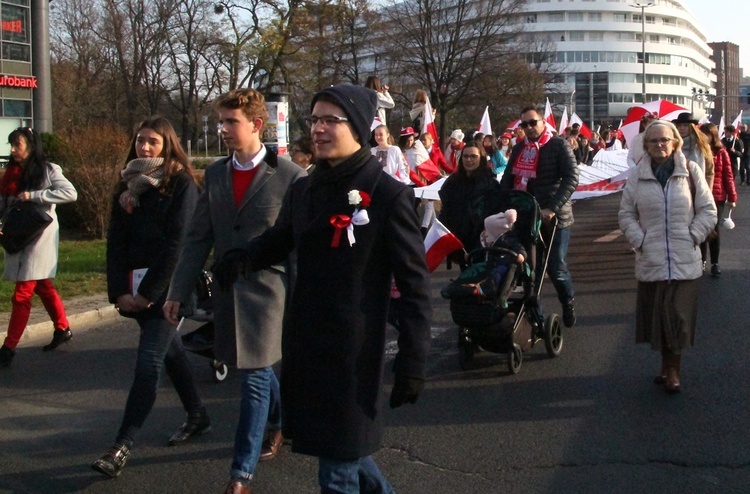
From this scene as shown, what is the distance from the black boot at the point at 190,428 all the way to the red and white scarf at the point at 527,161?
12.5 ft

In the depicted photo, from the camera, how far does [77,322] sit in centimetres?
900

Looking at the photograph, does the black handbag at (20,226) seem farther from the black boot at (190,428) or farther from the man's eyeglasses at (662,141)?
the man's eyeglasses at (662,141)

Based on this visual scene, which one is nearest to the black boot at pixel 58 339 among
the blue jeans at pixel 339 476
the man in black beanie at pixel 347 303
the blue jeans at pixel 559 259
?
the blue jeans at pixel 559 259

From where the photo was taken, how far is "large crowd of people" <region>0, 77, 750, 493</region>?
3.19 meters

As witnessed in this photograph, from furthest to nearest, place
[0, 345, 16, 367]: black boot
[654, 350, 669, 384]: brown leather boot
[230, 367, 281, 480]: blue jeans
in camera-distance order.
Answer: [0, 345, 16, 367]: black boot → [654, 350, 669, 384]: brown leather boot → [230, 367, 281, 480]: blue jeans

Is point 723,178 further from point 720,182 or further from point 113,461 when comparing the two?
point 113,461

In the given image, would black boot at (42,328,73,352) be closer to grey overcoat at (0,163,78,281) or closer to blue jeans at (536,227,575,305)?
grey overcoat at (0,163,78,281)

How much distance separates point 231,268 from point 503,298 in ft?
10.5

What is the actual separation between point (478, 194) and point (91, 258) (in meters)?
7.06

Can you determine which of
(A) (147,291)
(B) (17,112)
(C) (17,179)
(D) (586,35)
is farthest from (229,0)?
(D) (586,35)

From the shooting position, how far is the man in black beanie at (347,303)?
3164mm

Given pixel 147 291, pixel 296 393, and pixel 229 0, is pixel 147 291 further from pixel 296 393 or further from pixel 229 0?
pixel 229 0

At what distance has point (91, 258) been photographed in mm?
12734

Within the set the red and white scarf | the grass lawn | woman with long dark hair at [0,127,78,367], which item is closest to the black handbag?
woman with long dark hair at [0,127,78,367]
